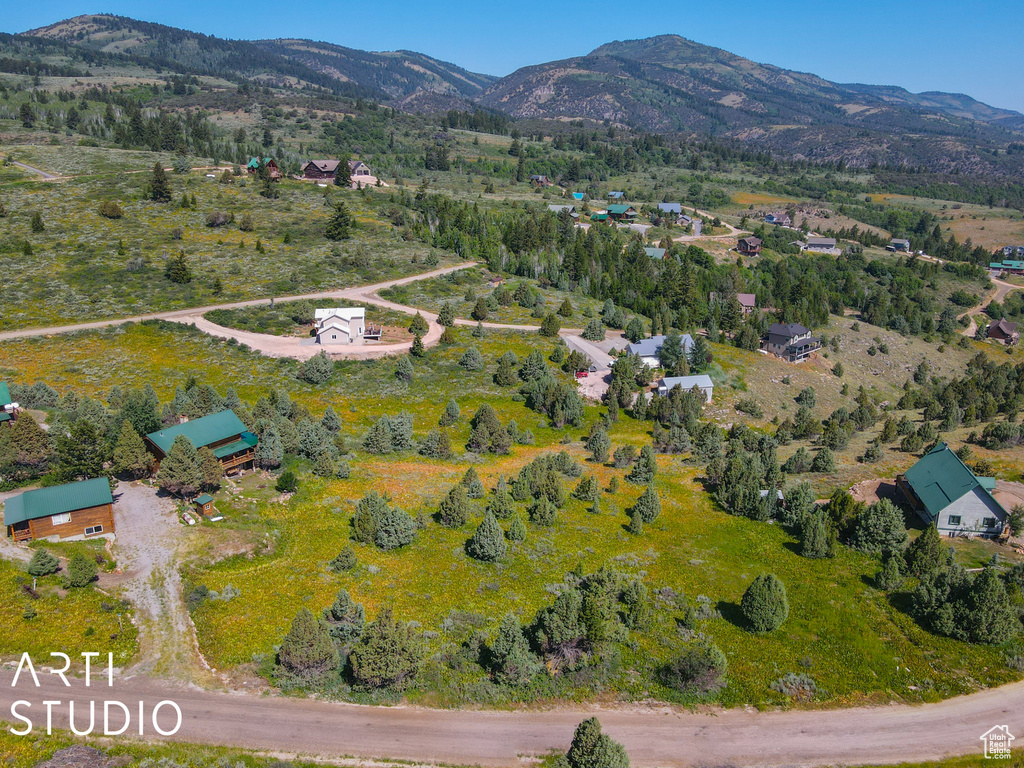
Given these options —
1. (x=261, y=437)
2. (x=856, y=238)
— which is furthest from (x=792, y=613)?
(x=856, y=238)

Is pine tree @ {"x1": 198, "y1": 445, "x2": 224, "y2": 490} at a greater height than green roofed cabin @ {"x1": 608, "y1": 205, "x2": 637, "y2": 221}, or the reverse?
green roofed cabin @ {"x1": 608, "y1": 205, "x2": 637, "y2": 221}

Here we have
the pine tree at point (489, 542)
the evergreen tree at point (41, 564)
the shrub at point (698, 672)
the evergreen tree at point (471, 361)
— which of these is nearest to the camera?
the shrub at point (698, 672)

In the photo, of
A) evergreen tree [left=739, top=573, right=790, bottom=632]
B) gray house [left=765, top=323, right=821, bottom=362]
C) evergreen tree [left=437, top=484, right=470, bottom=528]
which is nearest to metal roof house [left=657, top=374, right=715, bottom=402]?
gray house [left=765, top=323, right=821, bottom=362]

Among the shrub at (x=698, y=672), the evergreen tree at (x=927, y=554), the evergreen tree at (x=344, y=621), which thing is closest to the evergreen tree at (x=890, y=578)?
the evergreen tree at (x=927, y=554)

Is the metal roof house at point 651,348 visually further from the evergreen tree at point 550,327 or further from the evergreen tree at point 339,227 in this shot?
the evergreen tree at point 339,227

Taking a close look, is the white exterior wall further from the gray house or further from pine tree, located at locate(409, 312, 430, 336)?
pine tree, located at locate(409, 312, 430, 336)
